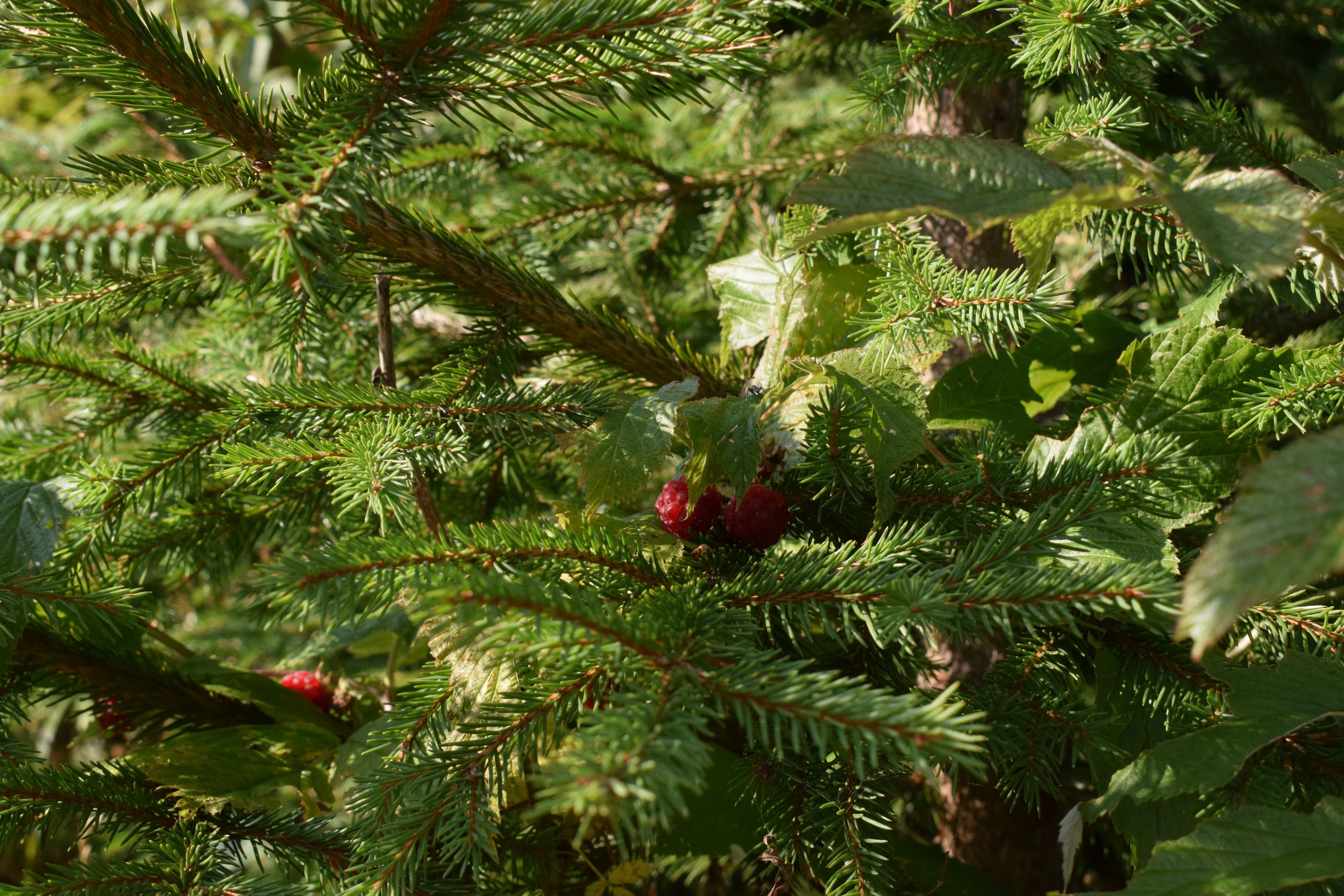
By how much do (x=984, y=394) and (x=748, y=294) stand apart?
0.21 m

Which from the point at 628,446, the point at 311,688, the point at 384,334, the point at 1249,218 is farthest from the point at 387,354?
the point at 1249,218

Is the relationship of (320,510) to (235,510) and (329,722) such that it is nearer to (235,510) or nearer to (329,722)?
(235,510)

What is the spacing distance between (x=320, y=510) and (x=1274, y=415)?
0.81 metres

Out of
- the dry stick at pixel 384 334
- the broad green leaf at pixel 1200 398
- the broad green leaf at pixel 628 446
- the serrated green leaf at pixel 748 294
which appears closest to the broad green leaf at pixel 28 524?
the dry stick at pixel 384 334

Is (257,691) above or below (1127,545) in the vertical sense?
below

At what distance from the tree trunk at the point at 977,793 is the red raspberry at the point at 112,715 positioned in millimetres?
690

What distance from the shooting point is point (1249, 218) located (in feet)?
1.35

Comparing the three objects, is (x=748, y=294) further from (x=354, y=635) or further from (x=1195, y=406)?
(x=354, y=635)

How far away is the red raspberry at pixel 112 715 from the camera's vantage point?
0.74 m

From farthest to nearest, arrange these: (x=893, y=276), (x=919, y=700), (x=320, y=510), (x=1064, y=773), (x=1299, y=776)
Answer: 1. (x=320, y=510)
2. (x=1064, y=773)
3. (x=893, y=276)
4. (x=1299, y=776)
5. (x=919, y=700)

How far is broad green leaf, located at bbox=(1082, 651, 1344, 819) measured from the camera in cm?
47

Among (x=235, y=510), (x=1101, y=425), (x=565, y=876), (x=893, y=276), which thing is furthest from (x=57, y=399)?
(x=1101, y=425)

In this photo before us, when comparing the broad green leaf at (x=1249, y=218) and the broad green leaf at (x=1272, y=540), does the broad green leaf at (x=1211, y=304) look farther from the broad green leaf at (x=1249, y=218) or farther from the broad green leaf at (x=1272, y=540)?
the broad green leaf at (x=1272, y=540)

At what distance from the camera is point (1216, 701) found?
52 centimetres
